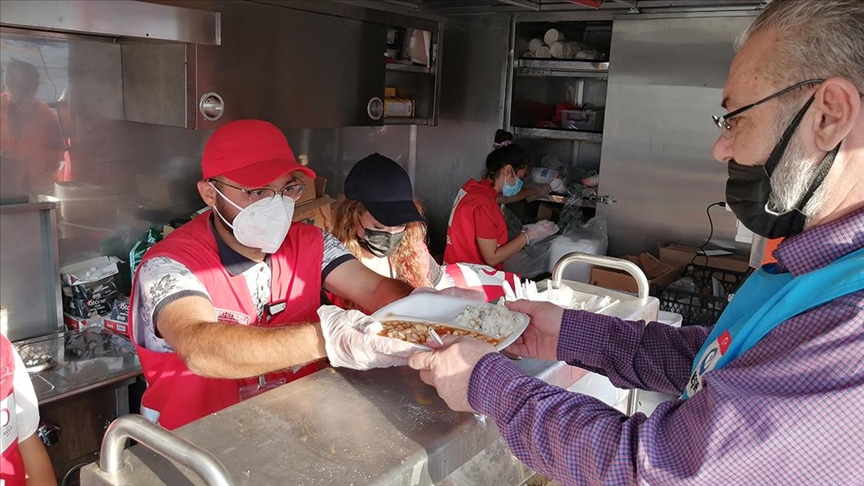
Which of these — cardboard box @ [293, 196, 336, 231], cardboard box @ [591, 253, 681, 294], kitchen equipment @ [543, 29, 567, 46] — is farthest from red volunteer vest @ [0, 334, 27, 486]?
kitchen equipment @ [543, 29, 567, 46]

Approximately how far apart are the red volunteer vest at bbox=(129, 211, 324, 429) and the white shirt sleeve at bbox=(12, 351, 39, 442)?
292 millimetres

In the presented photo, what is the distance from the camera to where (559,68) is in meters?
5.07

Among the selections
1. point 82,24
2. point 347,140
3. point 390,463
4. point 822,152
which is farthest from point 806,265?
point 347,140

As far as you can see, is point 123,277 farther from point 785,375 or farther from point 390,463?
point 785,375

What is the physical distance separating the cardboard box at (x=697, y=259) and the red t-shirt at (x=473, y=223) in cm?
119

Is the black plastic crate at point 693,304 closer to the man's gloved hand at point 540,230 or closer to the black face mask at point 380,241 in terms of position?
the man's gloved hand at point 540,230

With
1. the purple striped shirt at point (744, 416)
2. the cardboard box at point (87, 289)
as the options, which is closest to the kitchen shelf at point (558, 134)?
the cardboard box at point (87, 289)

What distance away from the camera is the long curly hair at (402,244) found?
2.80 m

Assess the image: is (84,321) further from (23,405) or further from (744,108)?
(744,108)

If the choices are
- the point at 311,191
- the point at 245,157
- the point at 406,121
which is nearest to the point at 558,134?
the point at 406,121

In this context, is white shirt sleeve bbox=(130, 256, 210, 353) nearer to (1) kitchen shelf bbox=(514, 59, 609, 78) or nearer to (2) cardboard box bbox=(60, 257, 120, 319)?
(2) cardboard box bbox=(60, 257, 120, 319)

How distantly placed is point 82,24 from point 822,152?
2878 mm

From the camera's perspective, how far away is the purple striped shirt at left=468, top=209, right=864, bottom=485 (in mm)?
1014

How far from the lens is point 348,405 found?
4.56ft
